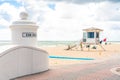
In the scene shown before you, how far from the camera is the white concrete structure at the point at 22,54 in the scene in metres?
8.04

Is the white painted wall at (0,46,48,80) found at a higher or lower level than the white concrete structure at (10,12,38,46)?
lower

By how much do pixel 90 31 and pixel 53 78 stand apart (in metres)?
24.9

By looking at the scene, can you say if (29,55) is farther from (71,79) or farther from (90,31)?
(90,31)

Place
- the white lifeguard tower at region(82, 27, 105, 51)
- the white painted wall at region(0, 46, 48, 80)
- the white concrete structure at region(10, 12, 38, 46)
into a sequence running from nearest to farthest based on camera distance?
the white painted wall at region(0, 46, 48, 80) → the white concrete structure at region(10, 12, 38, 46) → the white lifeguard tower at region(82, 27, 105, 51)

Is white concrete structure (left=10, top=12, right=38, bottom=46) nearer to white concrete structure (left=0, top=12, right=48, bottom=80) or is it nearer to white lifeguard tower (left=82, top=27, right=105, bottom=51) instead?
white concrete structure (left=0, top=12, right=48, bottom=80)

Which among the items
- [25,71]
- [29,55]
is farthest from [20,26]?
[25,71]

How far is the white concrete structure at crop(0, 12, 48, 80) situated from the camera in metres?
8.04

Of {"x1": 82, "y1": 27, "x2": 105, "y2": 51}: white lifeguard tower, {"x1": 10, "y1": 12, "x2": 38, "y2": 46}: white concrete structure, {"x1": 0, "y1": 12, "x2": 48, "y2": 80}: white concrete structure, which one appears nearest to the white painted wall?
{"x1": 0, "y1": 12, "x2": 48, "y2": 80}: white concrete structure

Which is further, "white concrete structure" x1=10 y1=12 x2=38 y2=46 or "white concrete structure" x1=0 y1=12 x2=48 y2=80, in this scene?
"white concrete structure" x1=10 y1=12 x2=38 y2=46

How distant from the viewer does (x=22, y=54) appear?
881 cm

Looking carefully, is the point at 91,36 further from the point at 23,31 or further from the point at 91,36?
the point at 23,31

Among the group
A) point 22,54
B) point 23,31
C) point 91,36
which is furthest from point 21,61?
point 91,36

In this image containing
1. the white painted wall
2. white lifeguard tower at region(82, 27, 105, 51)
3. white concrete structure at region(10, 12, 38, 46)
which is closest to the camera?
the white painted wall

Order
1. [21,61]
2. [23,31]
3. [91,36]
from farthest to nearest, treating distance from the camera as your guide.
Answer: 1. [91,36]
2. [23,31]
3. [21,61]
